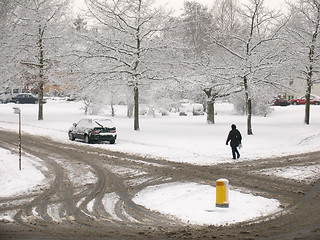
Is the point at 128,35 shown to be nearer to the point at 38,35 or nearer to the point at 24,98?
the point at 38,35

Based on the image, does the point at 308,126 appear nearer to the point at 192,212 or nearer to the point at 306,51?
the point at 306,51

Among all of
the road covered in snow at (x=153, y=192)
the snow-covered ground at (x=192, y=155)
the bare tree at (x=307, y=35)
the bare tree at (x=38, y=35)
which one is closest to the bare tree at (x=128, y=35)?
the snow-covered ground at (x=192, y=155)

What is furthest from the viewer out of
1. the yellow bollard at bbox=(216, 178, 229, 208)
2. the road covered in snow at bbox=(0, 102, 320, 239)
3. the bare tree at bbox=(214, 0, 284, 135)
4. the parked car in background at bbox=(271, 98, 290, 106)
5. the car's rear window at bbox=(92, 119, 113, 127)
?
the parked car in background at bbox=(271, 98, 290, 106)

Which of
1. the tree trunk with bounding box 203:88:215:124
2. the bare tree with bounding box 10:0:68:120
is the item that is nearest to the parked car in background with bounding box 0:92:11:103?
the bare tree with bounding box 10:0:68:120

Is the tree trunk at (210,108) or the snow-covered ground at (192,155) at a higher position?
the tree trunk at (210,108)

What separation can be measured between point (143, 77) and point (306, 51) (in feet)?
41.9

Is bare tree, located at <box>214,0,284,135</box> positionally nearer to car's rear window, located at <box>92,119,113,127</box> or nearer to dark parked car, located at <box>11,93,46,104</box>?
car's rear window, located at <box>92,119,113,127</box>

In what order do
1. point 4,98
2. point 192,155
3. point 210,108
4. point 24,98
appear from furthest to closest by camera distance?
point 24,98 < point 4,98 < point 210,108 < point 192,155

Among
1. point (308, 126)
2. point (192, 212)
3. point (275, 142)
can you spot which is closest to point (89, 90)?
point (275, 142)

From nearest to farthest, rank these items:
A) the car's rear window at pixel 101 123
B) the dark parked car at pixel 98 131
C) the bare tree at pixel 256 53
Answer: the dark parked car at pixel 98 131 < the car's rear window at pixel 101 123 < the bare tree at pixel 256 53

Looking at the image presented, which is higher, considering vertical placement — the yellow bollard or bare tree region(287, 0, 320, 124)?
bare tree region(287, 0, 320, 124)

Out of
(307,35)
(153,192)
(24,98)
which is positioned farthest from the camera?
(24,98)

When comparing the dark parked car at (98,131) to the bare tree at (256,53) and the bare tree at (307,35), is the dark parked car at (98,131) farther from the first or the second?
the bare tree at (307,35)

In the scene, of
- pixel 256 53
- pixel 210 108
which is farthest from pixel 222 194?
pixel 210 108
